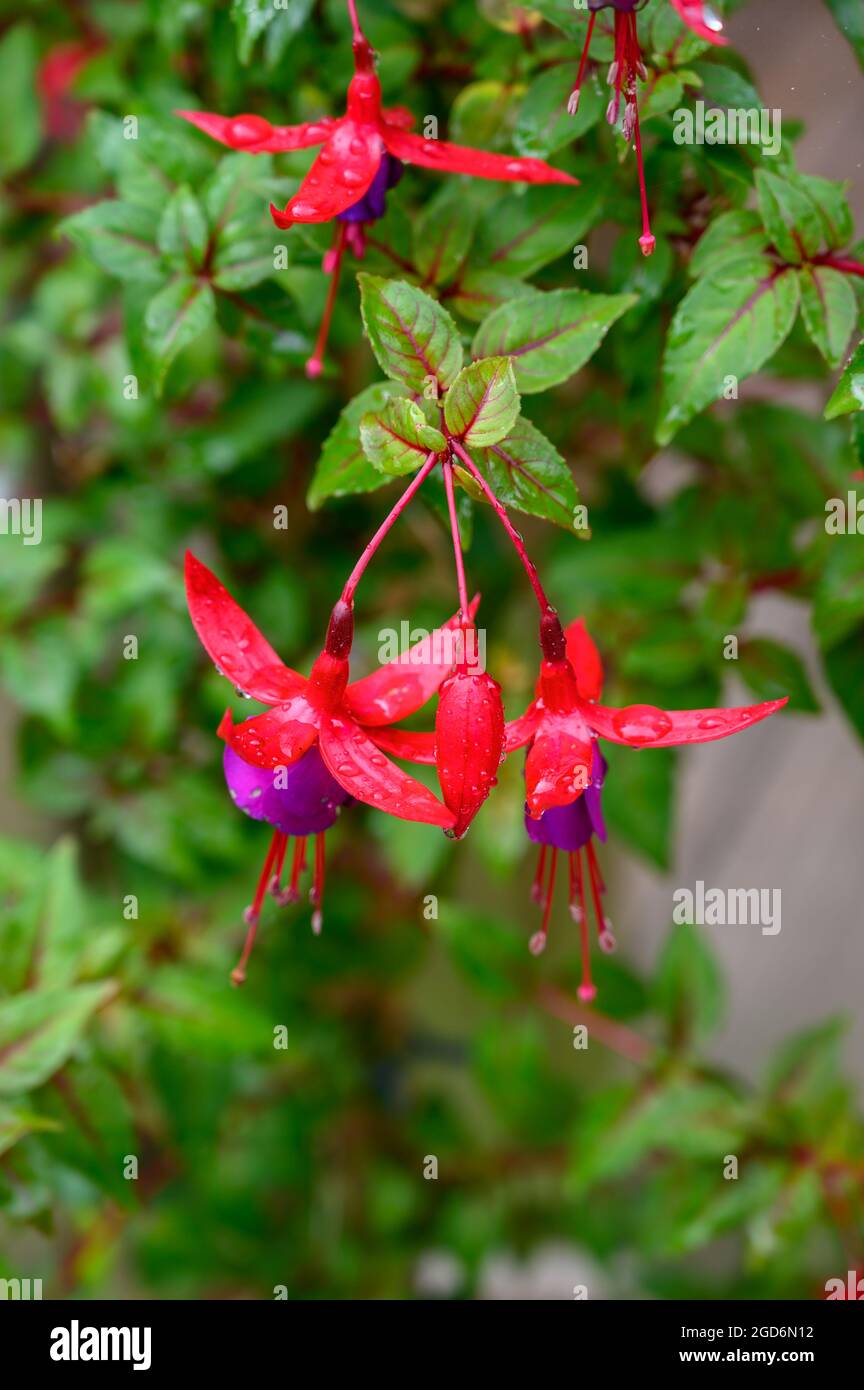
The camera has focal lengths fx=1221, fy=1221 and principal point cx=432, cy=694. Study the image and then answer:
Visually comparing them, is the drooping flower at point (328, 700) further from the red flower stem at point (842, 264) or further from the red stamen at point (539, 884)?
the red flower stem at point (842, 264)

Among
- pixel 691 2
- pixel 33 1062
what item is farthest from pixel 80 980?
pixel 691 2

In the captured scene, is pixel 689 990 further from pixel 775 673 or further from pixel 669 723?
pixel 669 723

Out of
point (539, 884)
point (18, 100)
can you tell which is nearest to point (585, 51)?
point (539, 884)

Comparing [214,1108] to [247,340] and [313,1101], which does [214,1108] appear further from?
[247,340]

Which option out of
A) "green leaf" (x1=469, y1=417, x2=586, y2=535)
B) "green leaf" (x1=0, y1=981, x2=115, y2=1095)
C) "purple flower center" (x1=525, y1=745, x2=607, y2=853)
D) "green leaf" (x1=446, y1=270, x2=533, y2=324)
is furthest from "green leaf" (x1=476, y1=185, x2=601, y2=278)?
"green leaf" (x1=0, y1=981, x2=115, y2=1095)

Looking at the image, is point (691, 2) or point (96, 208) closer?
point (691, 2)

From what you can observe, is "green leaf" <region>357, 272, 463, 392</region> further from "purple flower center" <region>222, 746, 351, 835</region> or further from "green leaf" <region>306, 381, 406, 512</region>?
"purple flower center" <region>222, 746, 351, 835</region>

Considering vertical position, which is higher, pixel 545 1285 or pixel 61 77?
pixel 61 77

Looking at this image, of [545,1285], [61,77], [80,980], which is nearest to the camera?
[80,980]
